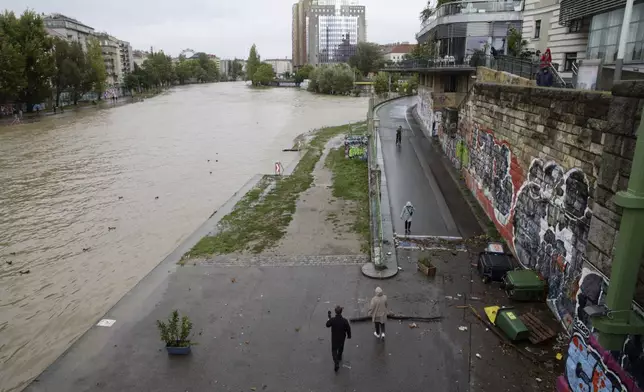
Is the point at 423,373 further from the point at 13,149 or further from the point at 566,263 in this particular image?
the point at 13,149

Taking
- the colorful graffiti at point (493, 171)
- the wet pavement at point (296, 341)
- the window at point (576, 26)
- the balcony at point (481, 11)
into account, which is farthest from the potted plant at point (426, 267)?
the balcony at point (481, 11)

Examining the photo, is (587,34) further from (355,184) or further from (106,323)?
(106,323)

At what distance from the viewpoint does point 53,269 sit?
55.1 feet

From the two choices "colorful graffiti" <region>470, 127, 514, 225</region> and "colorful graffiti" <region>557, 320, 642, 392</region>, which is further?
"colorful graffiti" <region>470, 127, 514, 225</region>

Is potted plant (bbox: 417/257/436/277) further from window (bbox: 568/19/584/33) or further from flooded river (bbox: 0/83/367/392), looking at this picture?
window (bbox: 568/19/584/33)

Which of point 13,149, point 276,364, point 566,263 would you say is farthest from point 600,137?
point 13,149

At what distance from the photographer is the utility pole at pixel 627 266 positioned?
5.96 m

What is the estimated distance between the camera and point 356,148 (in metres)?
33.3

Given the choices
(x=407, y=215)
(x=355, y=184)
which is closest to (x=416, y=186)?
(x=355, y=184)

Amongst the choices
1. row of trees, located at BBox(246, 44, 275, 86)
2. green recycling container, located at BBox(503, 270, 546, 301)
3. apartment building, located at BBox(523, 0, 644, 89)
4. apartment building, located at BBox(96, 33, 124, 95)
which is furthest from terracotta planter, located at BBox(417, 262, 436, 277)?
row of trees, located at BBox(246, 44, 275, 86)

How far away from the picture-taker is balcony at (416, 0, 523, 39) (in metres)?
30.1

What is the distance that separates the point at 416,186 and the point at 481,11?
48.4 ft

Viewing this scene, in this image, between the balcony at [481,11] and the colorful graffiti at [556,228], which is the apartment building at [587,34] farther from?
the balcony at [481,11]

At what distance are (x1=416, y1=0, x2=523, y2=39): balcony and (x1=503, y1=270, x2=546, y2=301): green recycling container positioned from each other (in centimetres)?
2377
